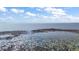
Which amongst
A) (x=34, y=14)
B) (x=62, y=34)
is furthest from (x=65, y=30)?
(x=34, y=14)

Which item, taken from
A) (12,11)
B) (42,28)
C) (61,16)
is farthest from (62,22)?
(12,11)

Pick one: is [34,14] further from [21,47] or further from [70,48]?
[70,48]

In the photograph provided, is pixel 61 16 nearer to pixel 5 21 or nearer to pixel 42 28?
pixel 42 28

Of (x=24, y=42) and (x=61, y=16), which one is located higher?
(x=61, y=16)

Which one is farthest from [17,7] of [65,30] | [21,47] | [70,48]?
[70,48]
